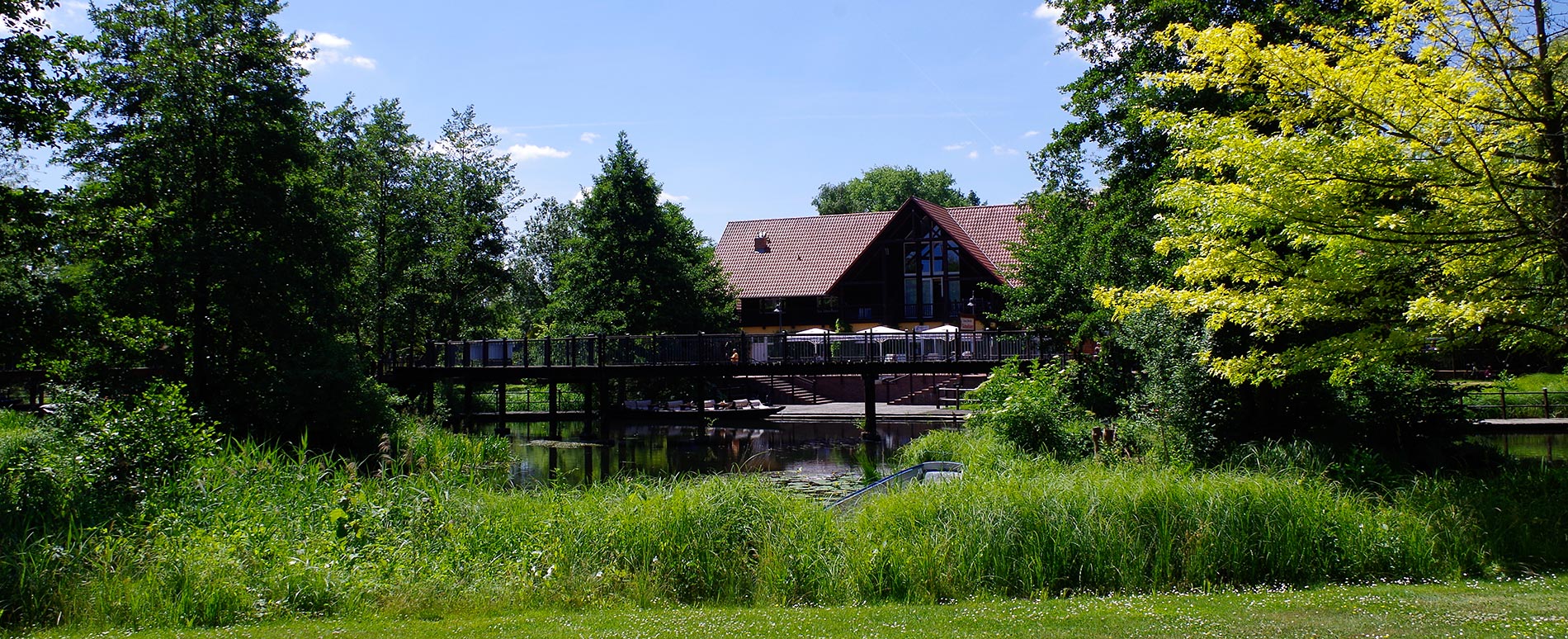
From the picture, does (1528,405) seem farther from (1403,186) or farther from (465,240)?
(465,240)

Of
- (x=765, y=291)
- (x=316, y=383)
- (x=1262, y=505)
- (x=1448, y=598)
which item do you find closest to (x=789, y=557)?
(x=1262, y=505)

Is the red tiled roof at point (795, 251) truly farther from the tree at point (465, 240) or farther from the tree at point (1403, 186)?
the tree at point (1403, 186)

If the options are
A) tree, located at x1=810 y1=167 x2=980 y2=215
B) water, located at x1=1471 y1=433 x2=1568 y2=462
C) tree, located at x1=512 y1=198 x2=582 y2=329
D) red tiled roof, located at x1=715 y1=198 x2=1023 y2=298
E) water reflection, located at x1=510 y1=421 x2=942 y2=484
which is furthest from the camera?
tree, located at x1=810 y1=167 x2=980 y2=215

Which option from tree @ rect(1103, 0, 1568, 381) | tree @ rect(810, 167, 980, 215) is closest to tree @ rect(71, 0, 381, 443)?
tree @ rect(1103, 0, 1568, 381)

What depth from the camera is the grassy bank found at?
824cm

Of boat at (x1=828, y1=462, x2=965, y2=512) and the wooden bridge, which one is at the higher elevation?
the wooden bridge

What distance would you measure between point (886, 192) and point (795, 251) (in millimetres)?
34503

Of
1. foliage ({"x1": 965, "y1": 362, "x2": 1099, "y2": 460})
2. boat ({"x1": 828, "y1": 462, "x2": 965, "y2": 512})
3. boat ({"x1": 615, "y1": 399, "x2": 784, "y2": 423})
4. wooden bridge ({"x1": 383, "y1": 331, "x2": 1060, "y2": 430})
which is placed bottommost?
boat ({"x1": 615, "y1": 399, "x2": 784, "y2": 423})

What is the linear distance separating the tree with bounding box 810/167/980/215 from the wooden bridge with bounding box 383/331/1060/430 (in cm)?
5464

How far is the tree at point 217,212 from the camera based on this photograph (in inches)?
812

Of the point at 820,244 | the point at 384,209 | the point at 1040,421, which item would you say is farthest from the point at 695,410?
the point at 1040,421

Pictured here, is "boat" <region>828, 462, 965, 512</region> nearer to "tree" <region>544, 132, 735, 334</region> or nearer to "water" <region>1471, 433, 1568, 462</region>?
"water" <region>1471, 433, 1568, 462</region>

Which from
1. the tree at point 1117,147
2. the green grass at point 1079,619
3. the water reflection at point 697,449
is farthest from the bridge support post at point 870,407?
the green grass at point 1079,619

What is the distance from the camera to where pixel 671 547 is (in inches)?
367
